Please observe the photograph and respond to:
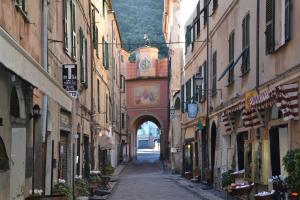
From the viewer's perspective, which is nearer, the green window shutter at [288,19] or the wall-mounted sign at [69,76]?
the green window shutter at [288,19]

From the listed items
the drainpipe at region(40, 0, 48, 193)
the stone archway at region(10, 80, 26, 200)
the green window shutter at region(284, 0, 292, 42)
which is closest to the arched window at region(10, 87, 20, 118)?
the stone archway at region(10, 80, 26, 200)

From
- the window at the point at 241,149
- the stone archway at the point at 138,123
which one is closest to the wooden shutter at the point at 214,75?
the window at the point at 241,149

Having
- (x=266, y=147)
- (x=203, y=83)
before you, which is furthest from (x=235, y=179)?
(x=203, y=83)

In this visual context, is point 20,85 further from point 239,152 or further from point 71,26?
point 239,152

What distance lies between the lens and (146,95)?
63438mm

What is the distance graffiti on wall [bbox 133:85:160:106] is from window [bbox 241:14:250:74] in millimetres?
45155

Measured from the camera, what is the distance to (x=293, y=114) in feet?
39.1

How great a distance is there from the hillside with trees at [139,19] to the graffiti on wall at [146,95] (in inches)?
566

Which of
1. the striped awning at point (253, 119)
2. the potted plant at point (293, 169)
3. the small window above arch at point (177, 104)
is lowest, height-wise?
the potted plant at point (293, 169)

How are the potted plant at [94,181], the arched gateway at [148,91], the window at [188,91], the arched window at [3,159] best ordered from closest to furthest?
the arched window at [3,159] → the potted plant at [94,181] → the window at [188,91] → the arched gateway at [148,91]

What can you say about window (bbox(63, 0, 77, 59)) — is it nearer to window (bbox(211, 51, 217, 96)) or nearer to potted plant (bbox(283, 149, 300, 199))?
window (bbox(211, 51, 217, 96))

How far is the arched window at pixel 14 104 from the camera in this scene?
34.3 ft

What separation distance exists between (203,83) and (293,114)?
48.7 ft

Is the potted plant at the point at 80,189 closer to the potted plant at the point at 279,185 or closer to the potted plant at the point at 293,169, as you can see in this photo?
the potted plant at the point at 279,185
